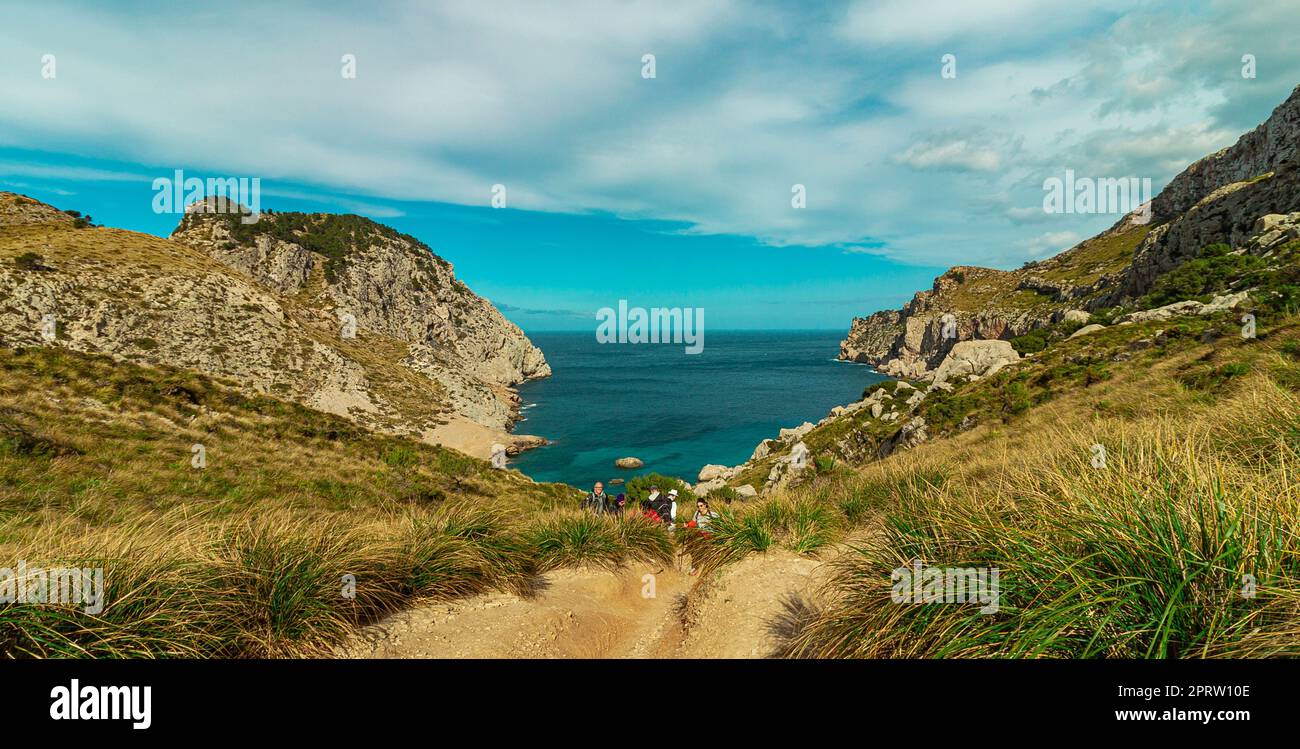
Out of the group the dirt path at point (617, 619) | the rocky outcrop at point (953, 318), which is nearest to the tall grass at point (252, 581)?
the dirt path at point (617, 619)

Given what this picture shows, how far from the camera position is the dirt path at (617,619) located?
246 inches

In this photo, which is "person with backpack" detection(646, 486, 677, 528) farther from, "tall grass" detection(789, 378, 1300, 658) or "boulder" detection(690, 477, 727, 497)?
"boulder" detection(690, 477, 727, 497)

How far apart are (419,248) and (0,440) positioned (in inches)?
5575

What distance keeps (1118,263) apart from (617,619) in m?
123

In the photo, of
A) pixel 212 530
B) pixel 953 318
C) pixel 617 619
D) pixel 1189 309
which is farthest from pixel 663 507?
pixel 953 318

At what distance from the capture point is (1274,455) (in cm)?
580

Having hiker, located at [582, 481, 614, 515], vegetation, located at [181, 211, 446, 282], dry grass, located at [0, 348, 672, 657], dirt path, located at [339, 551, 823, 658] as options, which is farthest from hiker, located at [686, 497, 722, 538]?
vegetation, located at [181, 211, 446, 282]

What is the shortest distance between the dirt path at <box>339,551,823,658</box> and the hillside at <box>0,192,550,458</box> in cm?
4199

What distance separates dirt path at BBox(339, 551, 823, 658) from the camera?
20.5ft

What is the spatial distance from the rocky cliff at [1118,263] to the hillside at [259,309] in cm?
7864

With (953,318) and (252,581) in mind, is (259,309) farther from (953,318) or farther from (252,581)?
(953,318)

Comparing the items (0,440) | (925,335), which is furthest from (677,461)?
(925,335)

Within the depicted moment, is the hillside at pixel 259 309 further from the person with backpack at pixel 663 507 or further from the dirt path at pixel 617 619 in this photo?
the dirt path at pixel 617 619
